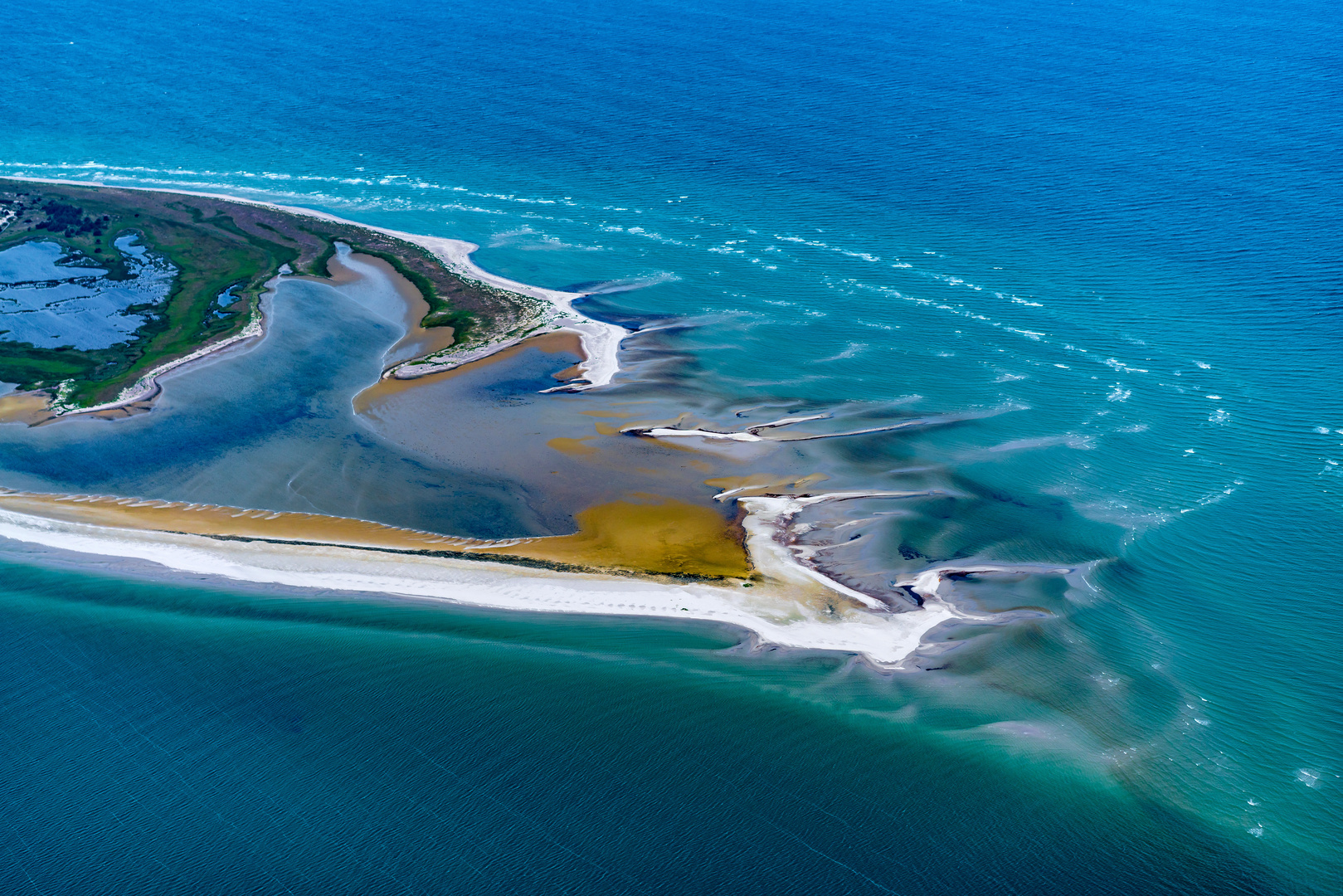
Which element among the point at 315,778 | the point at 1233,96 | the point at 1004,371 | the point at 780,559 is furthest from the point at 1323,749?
the point at 1233,96

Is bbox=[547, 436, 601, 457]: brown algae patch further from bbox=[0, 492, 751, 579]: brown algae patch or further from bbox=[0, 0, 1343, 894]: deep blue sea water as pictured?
bbox=[0, 0, 1343, 894]: deep blue sea water

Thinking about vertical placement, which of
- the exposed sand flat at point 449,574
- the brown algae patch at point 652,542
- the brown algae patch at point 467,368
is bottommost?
the exposed sand flat at point 449,574

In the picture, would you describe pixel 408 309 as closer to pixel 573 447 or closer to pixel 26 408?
pixel 573 447

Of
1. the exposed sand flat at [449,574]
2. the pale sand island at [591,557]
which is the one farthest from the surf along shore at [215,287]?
the exposed sand flat at [449,574]

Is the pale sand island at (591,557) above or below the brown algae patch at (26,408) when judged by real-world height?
below

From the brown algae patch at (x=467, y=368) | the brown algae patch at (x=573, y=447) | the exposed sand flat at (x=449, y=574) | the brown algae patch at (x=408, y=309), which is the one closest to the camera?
the exposed sand flat at (x=449, y=574)

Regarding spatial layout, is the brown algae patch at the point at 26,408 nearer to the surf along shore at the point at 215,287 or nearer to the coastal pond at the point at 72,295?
the surf along shore at the point at 215,287

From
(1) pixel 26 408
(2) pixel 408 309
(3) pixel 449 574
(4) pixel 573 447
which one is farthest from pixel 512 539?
(1) pixel 26 408

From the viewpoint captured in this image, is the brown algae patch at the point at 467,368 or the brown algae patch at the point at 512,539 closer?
the brown algae patch at the point at 512,539
